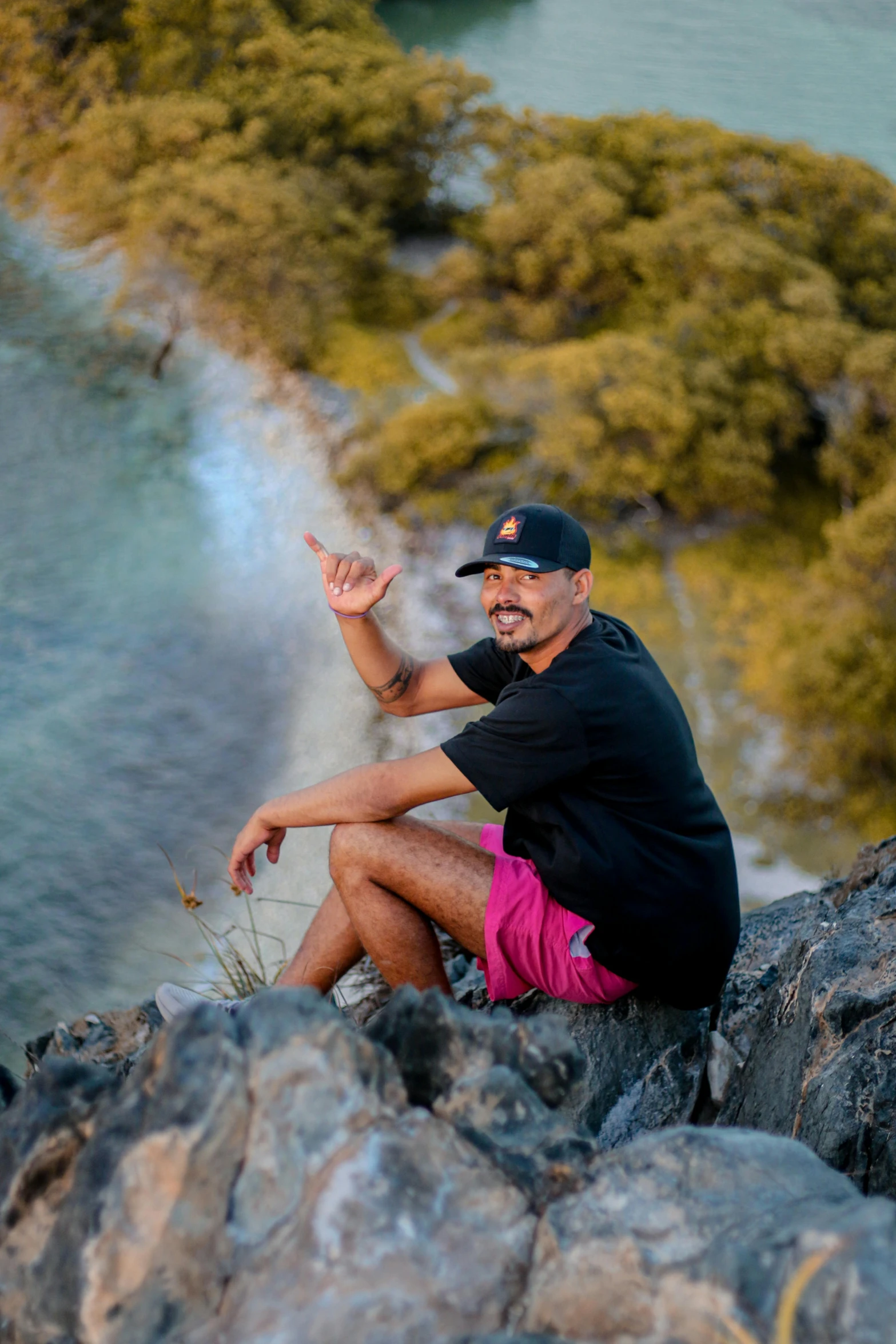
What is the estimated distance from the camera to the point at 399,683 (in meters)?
3.66

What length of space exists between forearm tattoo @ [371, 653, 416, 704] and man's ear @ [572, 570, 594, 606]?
0.79 m

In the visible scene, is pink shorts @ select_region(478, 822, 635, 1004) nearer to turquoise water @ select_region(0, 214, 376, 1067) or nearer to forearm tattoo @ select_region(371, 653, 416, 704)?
forearm tattoo @ select_region(371, 653, 416, 704)

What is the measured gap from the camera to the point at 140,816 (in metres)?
8.67

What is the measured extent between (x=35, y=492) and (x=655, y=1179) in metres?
10.8

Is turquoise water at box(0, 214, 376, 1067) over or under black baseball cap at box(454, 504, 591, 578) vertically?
under

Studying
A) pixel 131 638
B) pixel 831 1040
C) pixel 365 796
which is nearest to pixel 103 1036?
pixel 365 796

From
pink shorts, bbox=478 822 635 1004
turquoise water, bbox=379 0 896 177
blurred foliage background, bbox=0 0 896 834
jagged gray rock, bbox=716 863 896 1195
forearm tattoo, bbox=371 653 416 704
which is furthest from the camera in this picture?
turquoise water, bbox=379 0 896 177

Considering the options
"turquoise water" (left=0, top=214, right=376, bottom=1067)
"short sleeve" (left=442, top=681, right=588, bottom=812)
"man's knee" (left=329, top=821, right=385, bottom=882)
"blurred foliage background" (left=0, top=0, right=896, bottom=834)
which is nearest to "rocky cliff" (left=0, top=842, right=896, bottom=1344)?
"short sleeve" (left=442, top=681, right=588, bottom=812)

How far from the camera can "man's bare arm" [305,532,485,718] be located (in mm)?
3379

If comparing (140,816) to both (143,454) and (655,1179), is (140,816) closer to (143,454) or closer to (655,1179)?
(143,454)

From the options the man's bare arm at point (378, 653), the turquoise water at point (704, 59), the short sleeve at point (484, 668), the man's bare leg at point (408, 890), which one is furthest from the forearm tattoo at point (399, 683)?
the turquoise water at point (704, 59)

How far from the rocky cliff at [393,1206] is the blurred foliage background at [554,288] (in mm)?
9531

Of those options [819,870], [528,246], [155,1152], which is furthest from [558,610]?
[528,246]

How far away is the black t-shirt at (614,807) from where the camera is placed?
8.98 ft
